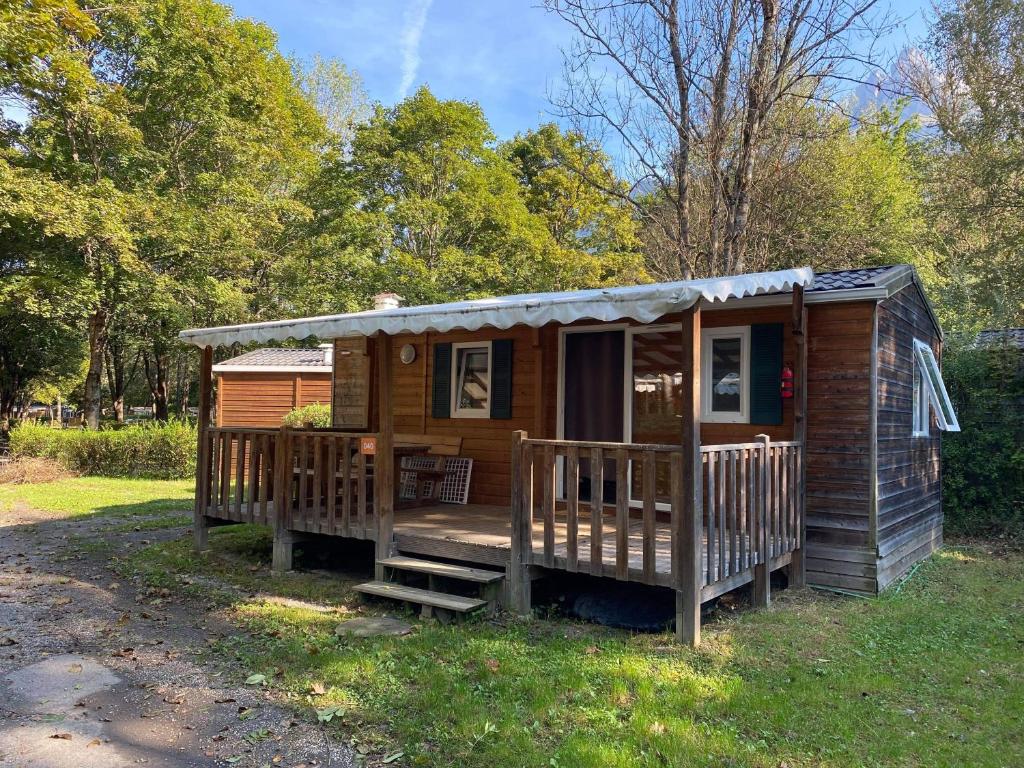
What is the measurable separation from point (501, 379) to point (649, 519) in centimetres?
369

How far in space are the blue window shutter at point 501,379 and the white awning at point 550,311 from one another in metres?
2.03

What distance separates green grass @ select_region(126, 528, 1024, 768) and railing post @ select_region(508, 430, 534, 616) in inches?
9.1

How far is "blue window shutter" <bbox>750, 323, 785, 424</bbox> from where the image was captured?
20.4 ft

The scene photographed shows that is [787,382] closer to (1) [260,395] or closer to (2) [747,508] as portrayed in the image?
(2) [747,508]

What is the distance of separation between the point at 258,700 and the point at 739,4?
1161 centimetres

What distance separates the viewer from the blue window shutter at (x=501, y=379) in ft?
25.7

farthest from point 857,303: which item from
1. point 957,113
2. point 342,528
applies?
point 957,113

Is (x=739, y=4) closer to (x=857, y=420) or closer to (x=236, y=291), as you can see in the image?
(x=857, y=420)

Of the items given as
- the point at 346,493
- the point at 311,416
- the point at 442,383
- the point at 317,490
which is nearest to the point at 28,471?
the point at 311,416

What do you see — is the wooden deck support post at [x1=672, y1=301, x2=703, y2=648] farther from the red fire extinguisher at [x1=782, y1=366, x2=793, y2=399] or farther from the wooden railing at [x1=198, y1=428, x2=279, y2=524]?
the wooden railing at [x1=198, y1=428, x2=279, y2=524]

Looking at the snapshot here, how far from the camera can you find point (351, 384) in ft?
31.1

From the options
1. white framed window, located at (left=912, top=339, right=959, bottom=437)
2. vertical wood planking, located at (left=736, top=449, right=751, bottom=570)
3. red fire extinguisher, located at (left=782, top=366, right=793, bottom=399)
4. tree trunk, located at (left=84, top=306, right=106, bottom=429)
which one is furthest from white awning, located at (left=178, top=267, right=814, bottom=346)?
tree trunk, located at (left=84, top=306, right=106, bottom=429)

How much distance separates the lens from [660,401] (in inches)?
267

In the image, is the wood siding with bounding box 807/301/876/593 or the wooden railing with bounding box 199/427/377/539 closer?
the wood siding with bounding box 807/301/876/593
